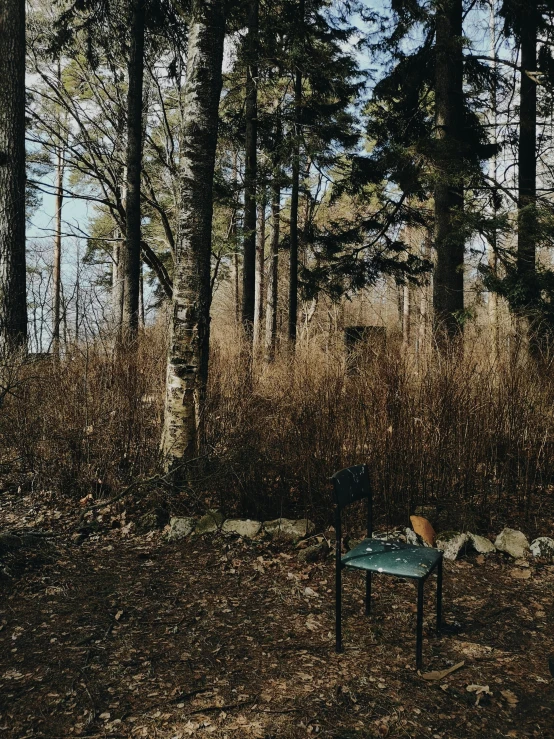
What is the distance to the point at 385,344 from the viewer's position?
17.6 ft

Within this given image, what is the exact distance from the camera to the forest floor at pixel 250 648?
2.31 metres

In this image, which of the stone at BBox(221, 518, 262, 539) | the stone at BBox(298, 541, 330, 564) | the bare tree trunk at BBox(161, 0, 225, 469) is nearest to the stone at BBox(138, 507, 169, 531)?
the bare tree trunk at BBox(161, 0, 225, 469)

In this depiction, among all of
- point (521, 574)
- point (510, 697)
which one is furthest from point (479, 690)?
point (521, 574)

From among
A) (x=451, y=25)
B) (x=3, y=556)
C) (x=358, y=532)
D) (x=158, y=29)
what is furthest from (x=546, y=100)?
(x=3, y=556)

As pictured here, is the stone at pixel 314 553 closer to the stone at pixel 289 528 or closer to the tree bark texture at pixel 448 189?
the stone at pixel 289 528

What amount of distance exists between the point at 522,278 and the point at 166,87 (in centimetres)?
891

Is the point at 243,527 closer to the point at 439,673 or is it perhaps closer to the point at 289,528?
the point at 289,528

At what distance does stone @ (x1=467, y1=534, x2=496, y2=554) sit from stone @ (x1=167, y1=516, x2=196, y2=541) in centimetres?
212

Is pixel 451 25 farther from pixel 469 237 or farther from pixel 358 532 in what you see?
pixel 358 532

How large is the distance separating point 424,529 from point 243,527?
4.55 feet

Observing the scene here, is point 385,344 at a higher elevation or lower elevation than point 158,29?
lower

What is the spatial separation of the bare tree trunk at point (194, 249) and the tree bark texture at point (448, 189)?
13.9ft

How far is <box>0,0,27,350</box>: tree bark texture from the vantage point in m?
8.21

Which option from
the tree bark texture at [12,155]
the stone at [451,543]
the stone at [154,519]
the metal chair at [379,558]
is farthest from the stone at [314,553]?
the tree bark texture at [12,155]
